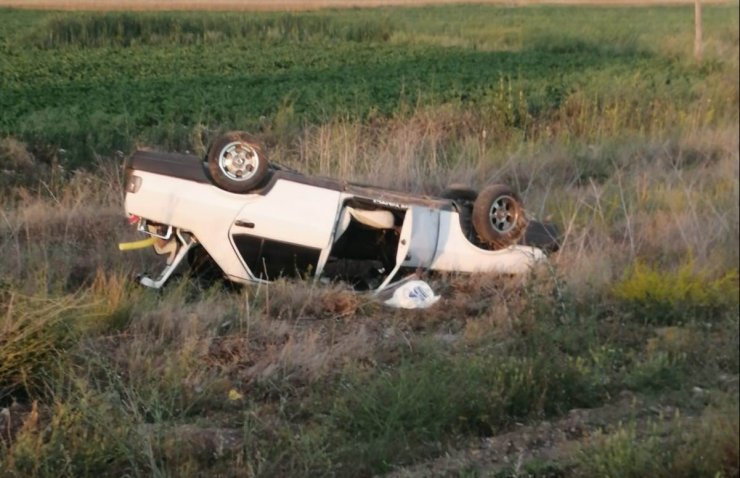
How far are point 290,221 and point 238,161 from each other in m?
0.51

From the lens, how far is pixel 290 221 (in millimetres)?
6578

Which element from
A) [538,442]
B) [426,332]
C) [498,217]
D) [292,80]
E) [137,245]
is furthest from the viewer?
[292,80]

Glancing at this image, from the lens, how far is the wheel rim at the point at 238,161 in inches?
259

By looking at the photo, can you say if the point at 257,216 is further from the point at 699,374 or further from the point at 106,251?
the point at 699,374

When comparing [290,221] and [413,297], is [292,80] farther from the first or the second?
[413,297]

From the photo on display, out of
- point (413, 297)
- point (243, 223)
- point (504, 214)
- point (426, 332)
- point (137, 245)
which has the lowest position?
point (426, 332)

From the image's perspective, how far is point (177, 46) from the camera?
1703cm

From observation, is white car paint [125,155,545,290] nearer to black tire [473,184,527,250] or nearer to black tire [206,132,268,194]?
black tire [206,132,268,194]

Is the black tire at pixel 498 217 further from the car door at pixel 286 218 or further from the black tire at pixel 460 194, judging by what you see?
the car door at pixel 286 218

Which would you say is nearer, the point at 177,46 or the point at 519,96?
the point at 519,96

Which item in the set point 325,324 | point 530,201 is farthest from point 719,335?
point 530,201

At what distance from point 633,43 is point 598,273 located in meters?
7.28

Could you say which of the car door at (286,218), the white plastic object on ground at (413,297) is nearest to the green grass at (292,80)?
the white plastic object on ground at (413,297)

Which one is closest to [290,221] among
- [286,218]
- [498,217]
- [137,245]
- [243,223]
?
[286,218]
